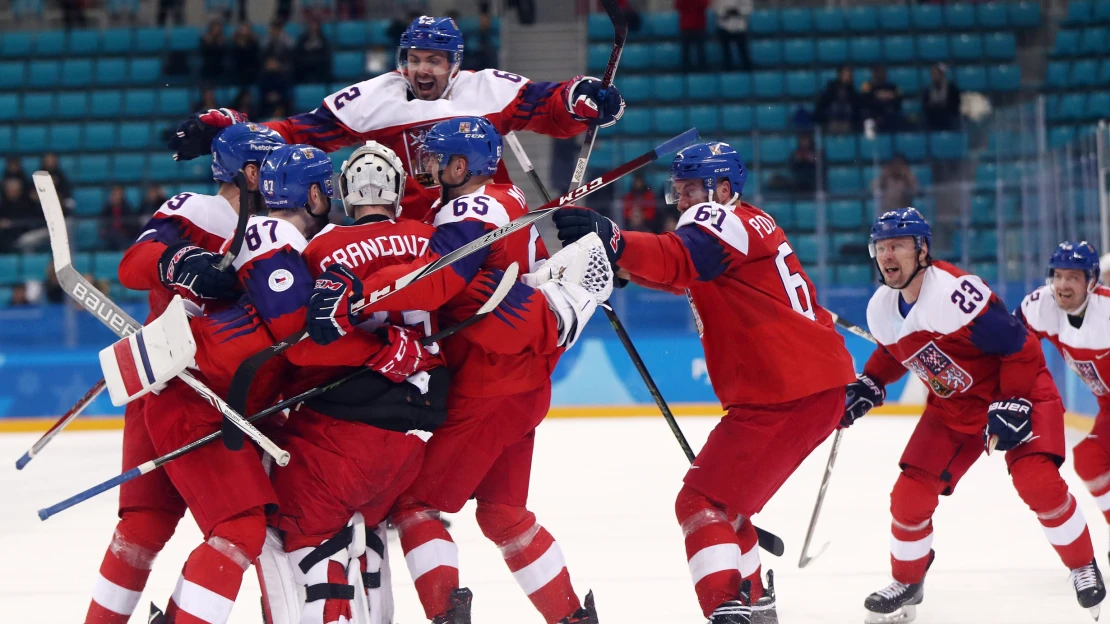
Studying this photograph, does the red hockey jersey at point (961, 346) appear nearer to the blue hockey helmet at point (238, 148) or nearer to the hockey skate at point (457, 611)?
the hockey skate at point (457, 611)

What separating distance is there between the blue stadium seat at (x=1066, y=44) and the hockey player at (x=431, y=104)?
30.0 ft

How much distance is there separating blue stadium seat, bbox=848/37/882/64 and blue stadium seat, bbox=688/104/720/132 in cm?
160

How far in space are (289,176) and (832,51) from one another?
382 inches

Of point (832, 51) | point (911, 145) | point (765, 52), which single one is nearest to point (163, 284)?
point (911, 145)

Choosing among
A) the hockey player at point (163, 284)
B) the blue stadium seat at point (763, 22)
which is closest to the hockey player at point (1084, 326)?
the hockey player at point (163, 284)

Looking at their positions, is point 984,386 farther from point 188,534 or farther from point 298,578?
point 188,534

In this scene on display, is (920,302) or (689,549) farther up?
(920,302)

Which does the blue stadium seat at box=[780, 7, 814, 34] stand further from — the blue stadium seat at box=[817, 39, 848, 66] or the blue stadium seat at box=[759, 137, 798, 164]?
the blue stadium seat at box=[759, 137, 798, 164]

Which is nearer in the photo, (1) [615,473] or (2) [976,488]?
(2) [976,488]

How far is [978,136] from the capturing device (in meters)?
8.05

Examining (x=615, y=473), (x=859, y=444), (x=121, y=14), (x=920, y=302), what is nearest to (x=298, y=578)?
(x=920, y=302)

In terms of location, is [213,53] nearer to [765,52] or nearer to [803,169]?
[765,52]

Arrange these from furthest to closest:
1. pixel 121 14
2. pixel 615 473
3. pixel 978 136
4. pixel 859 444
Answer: pixel 121 14
pixel 978 136
pixel 859 444
pixel 615 473

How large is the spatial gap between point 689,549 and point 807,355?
1.93ft
